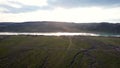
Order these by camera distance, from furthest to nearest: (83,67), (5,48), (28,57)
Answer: (5,48)
(28,57)
(83,67)

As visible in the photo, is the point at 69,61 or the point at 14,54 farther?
the point at 14,54

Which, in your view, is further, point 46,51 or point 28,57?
point 46,51

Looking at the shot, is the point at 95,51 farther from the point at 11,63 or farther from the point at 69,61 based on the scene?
the point at 11,63

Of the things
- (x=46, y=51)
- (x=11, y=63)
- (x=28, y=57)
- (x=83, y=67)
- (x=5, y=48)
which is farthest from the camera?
(x=5, y=48)

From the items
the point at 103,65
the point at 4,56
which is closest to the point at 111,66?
the point at 103,65

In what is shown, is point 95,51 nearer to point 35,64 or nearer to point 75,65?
point 75,65

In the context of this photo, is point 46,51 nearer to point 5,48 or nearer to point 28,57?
point 28,57

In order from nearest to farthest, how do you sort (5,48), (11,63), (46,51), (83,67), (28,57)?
(83,67) → (11,63) → (28,57) → (46,51) → (5,48)

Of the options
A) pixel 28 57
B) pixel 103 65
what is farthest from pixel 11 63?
pixel 103 65
